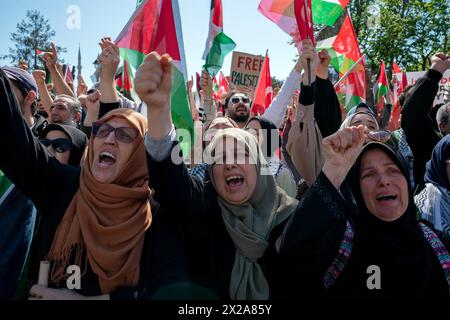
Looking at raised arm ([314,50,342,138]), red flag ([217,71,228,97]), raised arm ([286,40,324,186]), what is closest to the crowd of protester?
raised arm ([286,40,324,186])

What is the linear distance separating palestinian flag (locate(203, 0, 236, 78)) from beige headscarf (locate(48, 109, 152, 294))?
7.19 ft

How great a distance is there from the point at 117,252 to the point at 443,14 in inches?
828

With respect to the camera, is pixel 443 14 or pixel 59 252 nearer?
pixel 59 252

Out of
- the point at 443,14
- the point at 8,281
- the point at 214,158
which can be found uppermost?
the point at 443,14

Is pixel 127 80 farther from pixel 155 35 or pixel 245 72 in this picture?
pixel 155 35

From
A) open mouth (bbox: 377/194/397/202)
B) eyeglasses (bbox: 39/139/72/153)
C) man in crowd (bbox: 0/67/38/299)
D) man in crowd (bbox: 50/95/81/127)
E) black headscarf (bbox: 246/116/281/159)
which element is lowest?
man in crowd (bbox: 0/67/38/299)

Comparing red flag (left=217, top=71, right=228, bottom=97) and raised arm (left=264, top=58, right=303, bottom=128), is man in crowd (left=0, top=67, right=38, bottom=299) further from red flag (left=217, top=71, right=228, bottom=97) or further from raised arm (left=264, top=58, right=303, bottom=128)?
red flag (left=217, top=71, right=228, bottom=97)

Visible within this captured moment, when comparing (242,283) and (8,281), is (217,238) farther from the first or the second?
(8,281)

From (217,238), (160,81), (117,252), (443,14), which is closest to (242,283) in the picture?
(217,238)

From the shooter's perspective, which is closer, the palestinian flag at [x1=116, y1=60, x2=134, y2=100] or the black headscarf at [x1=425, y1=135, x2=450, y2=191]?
the black headscarf at [x1=425, y1=135, x2=450, y2=191]

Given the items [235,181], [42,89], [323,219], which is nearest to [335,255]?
[323,219]

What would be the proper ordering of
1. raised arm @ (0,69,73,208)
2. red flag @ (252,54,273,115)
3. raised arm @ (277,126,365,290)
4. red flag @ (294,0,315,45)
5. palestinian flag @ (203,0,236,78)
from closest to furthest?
1. raised arm @ (277,126,365,290)
2. raised arm @ (0,69,73,208)
3. red flag @ (294,0,315,45)
4. palestinian flag @ (203,0,236,78)
5. red flag @ (252,54,273,115)

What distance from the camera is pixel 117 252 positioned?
1.80 m

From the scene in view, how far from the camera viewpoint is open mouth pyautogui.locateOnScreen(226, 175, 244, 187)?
6.56 ft
